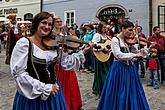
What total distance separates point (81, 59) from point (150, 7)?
1265 centimetres

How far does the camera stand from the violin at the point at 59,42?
3232 mm

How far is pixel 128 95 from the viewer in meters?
5.07

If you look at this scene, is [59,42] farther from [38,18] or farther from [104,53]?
[104,53]

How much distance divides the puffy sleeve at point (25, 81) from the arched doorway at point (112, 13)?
44.9 feet

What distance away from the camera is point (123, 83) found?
5.19 meters

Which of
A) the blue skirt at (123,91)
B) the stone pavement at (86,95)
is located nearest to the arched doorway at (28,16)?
the stone pavement at (86,95)

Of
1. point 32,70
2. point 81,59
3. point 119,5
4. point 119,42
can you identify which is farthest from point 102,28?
point 119,5

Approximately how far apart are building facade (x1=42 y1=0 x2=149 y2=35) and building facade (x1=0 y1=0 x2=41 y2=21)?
884mm

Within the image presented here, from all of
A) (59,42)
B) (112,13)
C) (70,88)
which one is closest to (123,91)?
(70,88)

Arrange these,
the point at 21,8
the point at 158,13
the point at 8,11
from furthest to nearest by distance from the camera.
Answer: the point at 8,11, the point at 21,8, the point at 158,13

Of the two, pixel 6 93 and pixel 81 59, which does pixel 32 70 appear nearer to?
pixel 81 59

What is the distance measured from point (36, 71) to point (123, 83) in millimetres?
2317

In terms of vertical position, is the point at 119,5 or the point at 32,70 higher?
the point at 119,5

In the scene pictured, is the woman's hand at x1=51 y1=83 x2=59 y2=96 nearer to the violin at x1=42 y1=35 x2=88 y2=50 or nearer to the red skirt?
the violin at x1=42 y1=35 x2=88 y2=50
